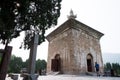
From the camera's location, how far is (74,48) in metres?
13.2

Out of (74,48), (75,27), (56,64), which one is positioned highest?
(75,27)

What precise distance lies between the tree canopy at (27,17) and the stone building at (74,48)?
18.1 ft

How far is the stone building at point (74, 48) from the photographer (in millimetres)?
13078

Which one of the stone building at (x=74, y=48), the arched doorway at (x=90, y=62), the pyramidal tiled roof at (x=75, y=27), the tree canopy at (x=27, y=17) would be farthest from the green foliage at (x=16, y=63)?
the tree canopy at (x=27, y=17)

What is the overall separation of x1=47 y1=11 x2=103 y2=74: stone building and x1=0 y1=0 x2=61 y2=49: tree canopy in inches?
217

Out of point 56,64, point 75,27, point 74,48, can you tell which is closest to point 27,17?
point 74,48

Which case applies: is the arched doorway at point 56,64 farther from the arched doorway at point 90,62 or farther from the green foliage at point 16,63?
the green foliage at point 16,63

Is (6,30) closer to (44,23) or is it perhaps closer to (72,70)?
(44,23)

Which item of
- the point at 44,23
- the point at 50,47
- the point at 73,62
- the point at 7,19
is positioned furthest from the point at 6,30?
the point at 50,47

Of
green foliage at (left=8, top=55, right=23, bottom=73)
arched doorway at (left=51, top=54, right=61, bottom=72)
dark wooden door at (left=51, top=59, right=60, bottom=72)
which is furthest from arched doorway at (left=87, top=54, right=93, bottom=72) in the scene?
green foliage at (left=8, top=55, right=23, bottom=73)

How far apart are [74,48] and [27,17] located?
6.97m

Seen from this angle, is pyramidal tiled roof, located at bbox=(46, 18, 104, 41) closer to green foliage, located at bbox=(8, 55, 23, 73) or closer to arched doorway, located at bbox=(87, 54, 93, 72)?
arched doorway, located at bbox=(87, 54, 93, 72)

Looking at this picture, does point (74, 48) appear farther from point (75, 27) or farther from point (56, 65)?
point (56, 65)

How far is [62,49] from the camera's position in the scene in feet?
48.1
